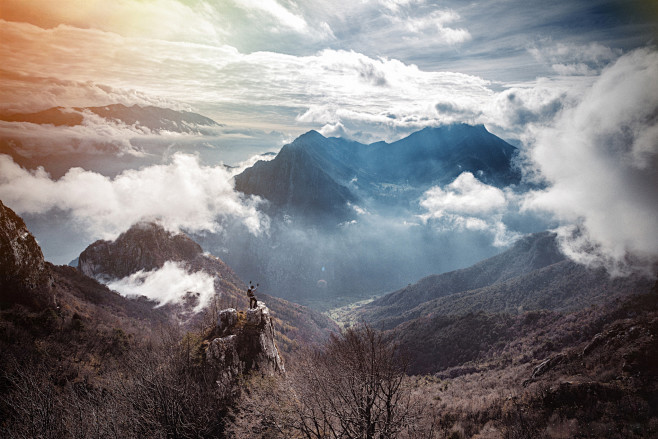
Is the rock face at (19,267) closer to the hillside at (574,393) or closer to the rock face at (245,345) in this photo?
the rock face at (245,345)

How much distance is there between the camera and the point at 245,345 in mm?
39719

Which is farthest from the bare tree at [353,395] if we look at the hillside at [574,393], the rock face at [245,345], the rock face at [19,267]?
the rock face at [19,267]

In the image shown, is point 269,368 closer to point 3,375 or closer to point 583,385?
point 3,375

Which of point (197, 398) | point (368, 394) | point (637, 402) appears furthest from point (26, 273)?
point (637, 402)

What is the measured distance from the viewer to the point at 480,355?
121 meters

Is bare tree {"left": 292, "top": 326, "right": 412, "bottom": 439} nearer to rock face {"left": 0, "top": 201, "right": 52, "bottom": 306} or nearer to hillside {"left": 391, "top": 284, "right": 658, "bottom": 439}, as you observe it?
hillside {"left": 391, "top": 284, "right": 658, "bottom": 439}

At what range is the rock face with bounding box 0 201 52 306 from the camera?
2498 inches

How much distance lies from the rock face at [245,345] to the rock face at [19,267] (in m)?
56.9

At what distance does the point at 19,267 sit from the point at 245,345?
69.1m

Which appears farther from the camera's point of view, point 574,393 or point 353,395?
point 574,393

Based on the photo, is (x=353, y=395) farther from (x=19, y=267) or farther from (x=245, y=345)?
(x=19, y=267)

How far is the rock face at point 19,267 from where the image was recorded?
6344cm

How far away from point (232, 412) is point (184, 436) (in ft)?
16.1

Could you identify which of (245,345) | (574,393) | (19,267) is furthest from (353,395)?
(19,267)
